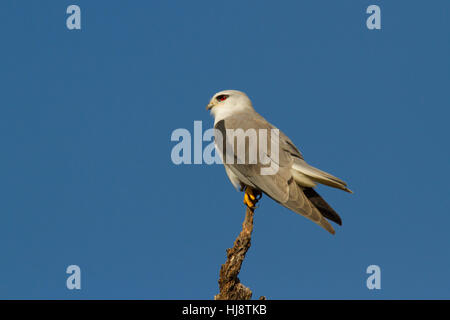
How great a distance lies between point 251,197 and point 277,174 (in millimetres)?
645

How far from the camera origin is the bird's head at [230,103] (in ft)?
33.6

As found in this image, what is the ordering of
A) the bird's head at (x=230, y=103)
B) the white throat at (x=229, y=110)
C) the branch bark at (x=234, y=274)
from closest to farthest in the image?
1. the branch bark at (x=234, y=274)
2. the white throat at (x=229, y=110)
3. the bird's head at (x=230, y=103)

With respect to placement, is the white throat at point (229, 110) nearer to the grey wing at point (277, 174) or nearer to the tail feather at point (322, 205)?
the grey wing at point (277, 174)

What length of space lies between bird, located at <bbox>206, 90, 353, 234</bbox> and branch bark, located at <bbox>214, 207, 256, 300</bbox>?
76 cm

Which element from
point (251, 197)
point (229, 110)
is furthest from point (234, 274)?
point (229, 110)

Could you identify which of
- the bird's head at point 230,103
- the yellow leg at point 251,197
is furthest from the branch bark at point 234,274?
the bird's head at point 230,103

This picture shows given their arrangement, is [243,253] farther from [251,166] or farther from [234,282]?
[251,166]

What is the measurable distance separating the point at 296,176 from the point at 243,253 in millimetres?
1577

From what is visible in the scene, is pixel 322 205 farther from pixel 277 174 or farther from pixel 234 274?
pixel 234 274

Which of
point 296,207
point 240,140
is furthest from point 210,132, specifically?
point 296,207

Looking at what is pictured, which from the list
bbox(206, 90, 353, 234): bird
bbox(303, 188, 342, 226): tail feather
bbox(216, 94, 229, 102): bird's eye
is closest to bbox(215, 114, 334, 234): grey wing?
bbox(206, 90, 353, 234): bird

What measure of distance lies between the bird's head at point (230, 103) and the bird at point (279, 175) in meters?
0.23

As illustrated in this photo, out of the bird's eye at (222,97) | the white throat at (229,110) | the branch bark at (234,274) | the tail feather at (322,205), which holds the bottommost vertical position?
the branch bark at (234,274)
